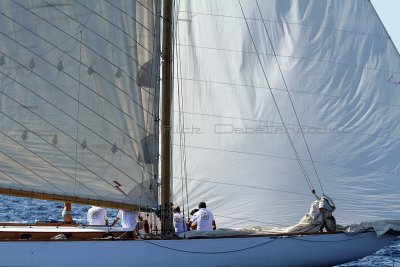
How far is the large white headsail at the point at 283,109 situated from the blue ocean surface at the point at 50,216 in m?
4.43

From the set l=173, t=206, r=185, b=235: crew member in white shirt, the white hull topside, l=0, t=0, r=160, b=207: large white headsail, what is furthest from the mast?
the white hull topside

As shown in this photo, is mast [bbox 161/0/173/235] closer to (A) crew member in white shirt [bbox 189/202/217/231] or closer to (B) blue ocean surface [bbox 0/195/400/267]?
(A) crew member in white shirt [bbox 189/202/217/231]

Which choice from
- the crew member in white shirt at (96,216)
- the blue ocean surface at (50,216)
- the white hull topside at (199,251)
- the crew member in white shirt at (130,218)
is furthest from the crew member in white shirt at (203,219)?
the blue ocean surface at (50,216)

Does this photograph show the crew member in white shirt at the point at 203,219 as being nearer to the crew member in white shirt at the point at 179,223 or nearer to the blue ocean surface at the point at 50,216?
the crew member in white shirt at the point at 179,223

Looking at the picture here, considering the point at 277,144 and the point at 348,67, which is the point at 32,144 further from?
the point at 348,67

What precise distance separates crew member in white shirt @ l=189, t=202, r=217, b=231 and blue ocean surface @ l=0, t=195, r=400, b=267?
548cm

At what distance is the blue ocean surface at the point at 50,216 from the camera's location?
→ 28516 millimetres

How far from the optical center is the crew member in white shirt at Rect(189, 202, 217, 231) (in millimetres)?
22869

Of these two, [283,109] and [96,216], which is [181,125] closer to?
[283,109]

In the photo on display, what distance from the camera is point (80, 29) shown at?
23.2m

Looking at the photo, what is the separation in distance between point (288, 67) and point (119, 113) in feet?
12.0

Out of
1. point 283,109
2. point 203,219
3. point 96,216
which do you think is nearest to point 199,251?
point 203,219

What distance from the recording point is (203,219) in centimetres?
2288

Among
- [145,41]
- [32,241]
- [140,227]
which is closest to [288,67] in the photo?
[145,41]
